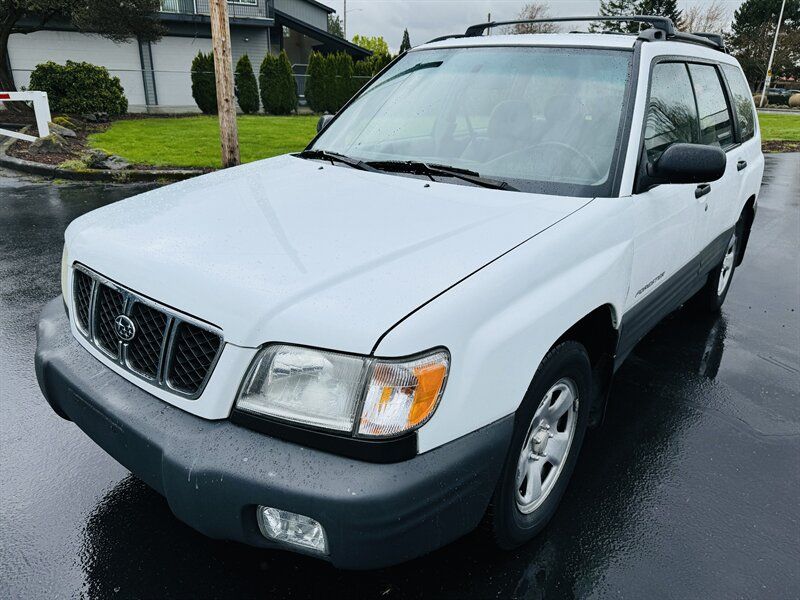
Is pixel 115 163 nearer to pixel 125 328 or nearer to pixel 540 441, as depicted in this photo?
pixel 125 328

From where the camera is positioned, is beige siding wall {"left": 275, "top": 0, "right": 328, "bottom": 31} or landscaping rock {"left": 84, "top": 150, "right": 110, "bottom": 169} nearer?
landscaping rock {"left": 84, "top": 150, "right": 110, "bottom": 169}

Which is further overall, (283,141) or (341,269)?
(283,141)

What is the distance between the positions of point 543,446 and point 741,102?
348 cm

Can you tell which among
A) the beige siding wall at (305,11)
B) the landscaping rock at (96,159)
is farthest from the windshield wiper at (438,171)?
the beige siding wall at (305,11)

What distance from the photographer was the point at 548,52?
315 centimetres

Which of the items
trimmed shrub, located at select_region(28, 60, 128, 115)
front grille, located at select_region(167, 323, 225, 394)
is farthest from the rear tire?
trimmed shrub, located at select_region(28, 60, 128, 115)

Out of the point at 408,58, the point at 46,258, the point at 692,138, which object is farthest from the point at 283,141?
the point at 692,138

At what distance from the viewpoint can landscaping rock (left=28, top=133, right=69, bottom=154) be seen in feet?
37.1

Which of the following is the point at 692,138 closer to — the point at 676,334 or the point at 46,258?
the point at 676,334

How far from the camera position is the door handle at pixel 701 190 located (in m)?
3.29

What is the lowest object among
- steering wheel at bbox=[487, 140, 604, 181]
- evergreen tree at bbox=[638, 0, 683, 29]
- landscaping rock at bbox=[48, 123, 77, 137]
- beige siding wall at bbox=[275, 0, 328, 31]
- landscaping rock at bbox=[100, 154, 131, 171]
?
landscaping rock at bbox=[100, 154, 131, 171]

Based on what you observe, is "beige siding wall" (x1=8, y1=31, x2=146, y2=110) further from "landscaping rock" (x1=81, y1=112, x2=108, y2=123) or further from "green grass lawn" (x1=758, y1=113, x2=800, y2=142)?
"green grass lawn" (x1=758, y1=113, x2=800, y2=142)

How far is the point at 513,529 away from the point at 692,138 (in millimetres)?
2418

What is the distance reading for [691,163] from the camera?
2602 mm
